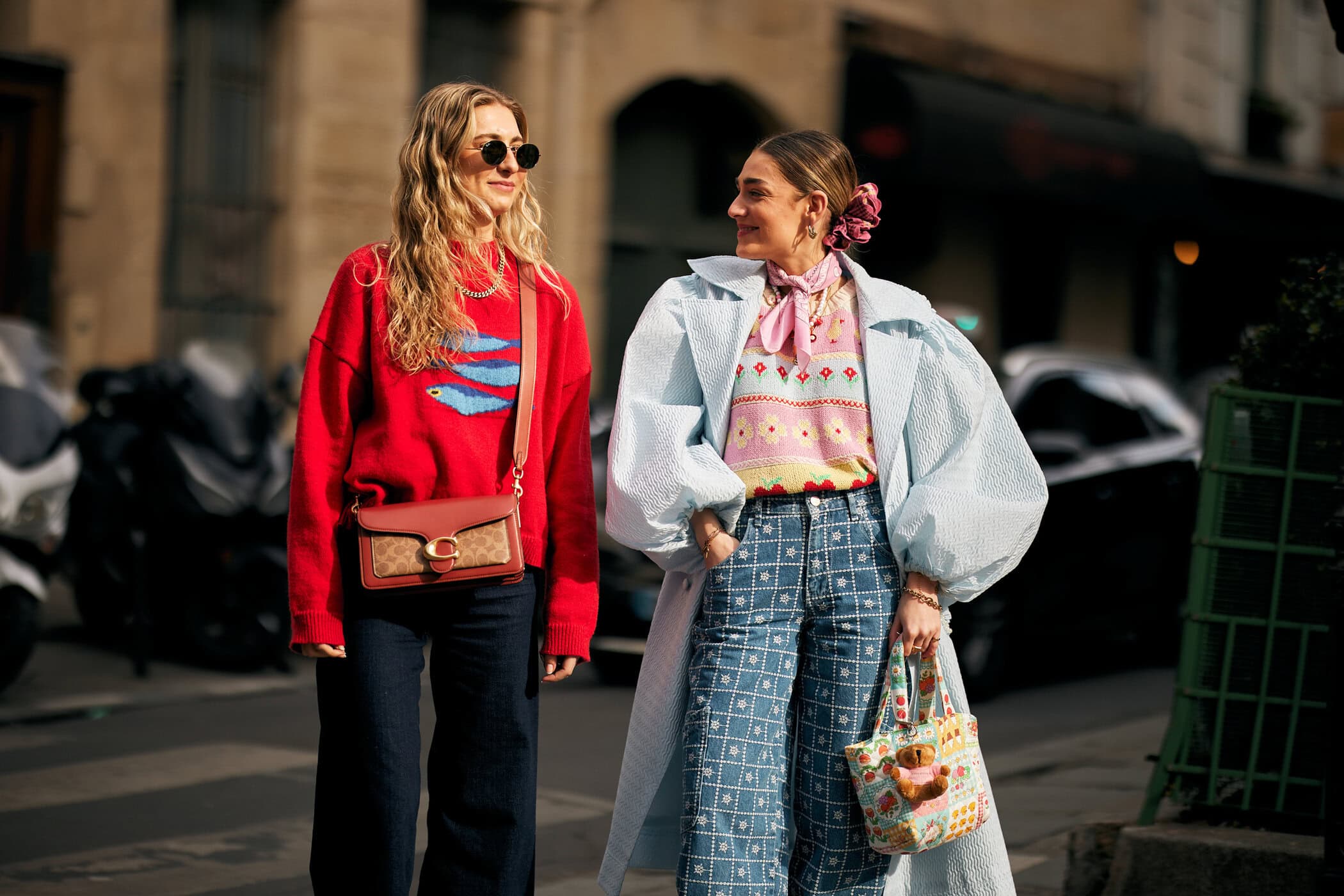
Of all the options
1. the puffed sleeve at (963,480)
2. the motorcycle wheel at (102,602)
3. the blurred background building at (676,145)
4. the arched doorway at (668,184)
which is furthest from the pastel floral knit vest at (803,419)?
the arched doorway at (668,184)

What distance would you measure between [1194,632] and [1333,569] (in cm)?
99

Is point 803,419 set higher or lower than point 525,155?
lower

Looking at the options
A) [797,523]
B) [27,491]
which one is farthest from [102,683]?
[797,523]

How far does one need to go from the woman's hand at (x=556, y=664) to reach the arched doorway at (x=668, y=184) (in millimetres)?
12171

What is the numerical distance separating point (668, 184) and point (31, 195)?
655 centimetres

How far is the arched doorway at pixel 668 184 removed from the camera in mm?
16297

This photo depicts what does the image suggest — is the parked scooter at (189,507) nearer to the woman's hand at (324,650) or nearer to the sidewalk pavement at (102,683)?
the sidewalk pavement at (102,683)

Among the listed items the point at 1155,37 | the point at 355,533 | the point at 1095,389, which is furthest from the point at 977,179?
the point at 355,533

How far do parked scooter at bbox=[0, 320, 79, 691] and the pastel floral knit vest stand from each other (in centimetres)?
470

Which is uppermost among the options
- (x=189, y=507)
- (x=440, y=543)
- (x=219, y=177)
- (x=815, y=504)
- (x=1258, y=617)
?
(x=219, y=177)

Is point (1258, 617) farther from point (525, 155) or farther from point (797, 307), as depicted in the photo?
point (525, 155)

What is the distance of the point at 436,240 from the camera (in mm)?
3316

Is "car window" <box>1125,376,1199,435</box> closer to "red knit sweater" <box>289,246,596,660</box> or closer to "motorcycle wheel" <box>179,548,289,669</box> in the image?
"motorcycle wheel" <box>179,548,289,669</box>

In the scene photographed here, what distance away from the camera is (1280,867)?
14.3 ft
